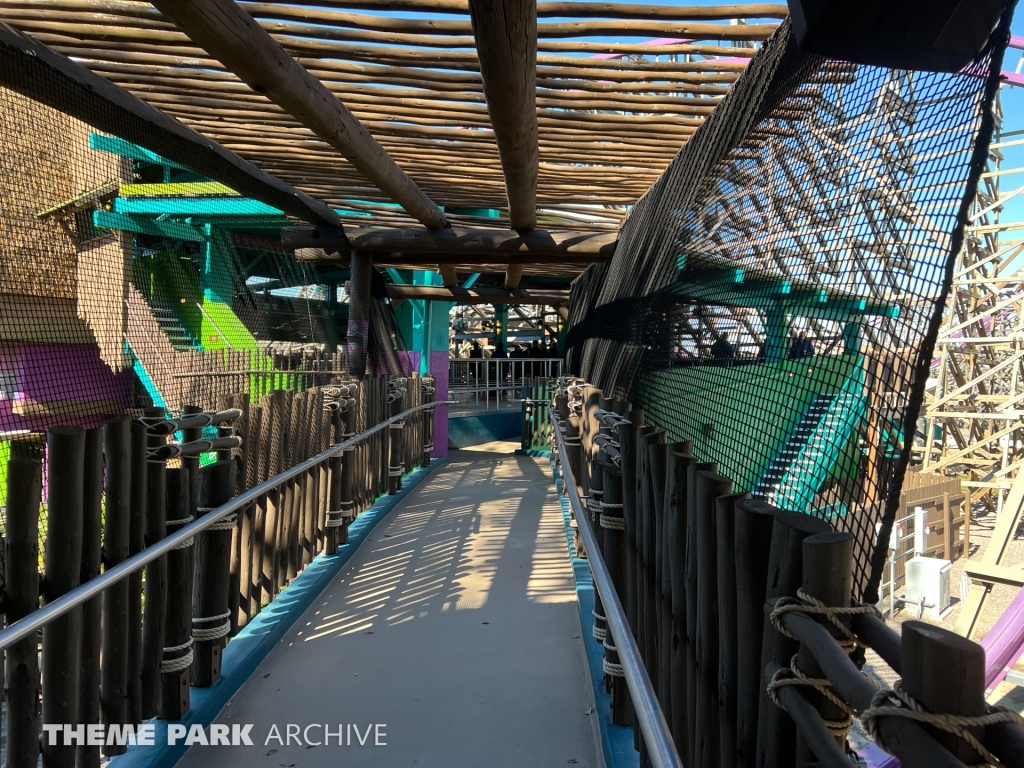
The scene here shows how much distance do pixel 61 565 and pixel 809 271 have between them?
2613mm

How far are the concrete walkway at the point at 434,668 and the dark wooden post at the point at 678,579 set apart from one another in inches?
34.8

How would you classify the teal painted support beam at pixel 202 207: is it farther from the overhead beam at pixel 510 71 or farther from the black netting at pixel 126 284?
the overhead beam at pixel 510 71

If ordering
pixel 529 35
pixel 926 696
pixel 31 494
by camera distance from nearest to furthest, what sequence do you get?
1. pixel 926 696
2. pixel 31 494
3. pixel 529 35

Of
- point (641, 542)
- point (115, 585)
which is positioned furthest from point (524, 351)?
point (115, 585)

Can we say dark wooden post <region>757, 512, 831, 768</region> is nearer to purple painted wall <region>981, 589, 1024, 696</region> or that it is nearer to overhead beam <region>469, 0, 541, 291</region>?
overhead beam <region>469, 0, 541, 291</region>

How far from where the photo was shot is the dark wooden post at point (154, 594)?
93.1 inches

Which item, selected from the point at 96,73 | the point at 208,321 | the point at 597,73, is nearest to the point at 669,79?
the point at 597,73

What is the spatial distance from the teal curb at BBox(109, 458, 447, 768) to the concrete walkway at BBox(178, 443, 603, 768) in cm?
6

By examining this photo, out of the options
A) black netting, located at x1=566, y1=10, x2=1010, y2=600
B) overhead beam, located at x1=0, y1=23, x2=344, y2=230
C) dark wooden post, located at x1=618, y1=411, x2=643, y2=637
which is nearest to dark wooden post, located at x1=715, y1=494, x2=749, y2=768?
black netting, located at x1=566, y1=10, x2=1010, y2=600

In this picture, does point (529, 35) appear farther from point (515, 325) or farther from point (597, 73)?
point (515, 325)

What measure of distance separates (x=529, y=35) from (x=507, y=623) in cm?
274

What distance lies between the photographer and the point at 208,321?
11.7 meters

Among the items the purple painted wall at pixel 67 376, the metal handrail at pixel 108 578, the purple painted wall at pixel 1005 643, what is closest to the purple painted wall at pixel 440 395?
the purple painted wall at pixel 67 376

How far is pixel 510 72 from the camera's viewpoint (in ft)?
8.35
